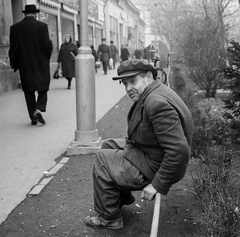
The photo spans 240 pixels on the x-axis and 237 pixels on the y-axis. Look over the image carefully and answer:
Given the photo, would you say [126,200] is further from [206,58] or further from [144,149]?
[206,58]

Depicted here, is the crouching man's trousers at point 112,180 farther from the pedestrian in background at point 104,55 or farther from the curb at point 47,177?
the pedestrian in background at point 104,55

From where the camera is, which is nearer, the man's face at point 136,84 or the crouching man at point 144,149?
the crouching man at point 144,149

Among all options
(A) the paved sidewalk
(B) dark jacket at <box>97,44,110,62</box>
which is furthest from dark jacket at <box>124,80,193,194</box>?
(B) dark jacket at <box>97,44,110,62</box>

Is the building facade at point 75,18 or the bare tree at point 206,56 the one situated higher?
the building facade at point 75,18

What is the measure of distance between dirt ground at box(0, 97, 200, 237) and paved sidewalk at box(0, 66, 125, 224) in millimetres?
206

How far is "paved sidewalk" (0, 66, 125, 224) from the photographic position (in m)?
4.38

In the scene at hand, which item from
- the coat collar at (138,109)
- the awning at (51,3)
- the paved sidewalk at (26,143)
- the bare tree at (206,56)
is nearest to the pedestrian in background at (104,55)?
the awning at (51,3)

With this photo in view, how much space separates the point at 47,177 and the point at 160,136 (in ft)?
7.58

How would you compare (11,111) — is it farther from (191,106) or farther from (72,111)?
(191,106)

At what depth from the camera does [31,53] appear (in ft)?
23.7

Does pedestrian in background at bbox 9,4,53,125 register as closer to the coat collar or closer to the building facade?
the building facade

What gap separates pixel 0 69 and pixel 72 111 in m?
4.17

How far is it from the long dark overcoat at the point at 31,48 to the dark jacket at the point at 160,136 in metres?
4.42

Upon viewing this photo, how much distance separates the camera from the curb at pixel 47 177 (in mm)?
4164
